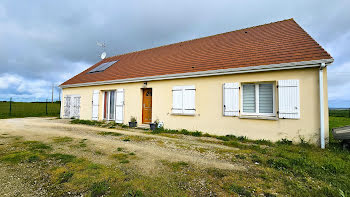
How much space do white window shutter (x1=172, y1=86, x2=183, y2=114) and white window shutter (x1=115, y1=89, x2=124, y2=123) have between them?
126 inches

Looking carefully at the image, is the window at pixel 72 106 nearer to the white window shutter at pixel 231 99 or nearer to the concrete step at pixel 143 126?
the concrete step at pixel 143 126

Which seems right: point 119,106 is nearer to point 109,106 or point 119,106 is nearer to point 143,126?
point 109,106

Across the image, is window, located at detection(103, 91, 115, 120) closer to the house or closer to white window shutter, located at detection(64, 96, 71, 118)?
the house

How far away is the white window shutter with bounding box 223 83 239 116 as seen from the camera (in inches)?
217

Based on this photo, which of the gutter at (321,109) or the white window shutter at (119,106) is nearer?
the gutter at (321,109)

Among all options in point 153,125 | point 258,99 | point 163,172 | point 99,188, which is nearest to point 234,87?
point 258,99

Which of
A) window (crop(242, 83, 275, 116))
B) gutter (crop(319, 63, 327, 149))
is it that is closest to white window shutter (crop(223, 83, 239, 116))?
window (crop(242, 83, 275, 116))

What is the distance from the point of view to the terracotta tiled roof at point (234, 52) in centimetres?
536

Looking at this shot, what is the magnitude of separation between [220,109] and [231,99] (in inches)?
22.4

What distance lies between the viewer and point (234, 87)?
556 cm

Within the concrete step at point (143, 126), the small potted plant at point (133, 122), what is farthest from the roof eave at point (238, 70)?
the concrete step at point (143, 126)

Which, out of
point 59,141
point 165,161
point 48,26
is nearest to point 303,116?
point 165,161

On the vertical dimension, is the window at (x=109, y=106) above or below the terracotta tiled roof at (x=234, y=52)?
below

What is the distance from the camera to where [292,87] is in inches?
189
